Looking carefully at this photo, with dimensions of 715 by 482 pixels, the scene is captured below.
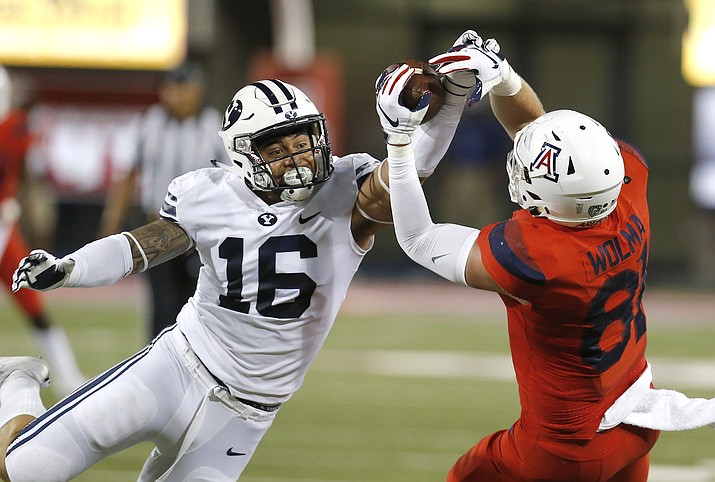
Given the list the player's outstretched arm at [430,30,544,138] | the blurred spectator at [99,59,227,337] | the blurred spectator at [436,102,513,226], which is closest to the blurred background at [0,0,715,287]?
the blurred spectator at [436,102,513,226]

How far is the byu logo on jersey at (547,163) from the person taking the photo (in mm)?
2674

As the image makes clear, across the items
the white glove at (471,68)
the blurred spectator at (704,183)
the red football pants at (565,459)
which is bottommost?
the blurred spectator at (704,183)

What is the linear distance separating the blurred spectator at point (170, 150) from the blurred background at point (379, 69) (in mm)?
5327

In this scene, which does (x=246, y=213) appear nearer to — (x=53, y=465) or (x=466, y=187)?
(x=53, y=465)

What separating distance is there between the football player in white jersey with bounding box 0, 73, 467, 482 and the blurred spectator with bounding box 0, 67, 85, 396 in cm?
278

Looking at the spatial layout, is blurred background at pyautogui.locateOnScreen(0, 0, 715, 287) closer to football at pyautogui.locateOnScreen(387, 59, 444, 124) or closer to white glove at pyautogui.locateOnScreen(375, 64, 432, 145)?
football at pyautogui.locateOnScreen(387, 59, 444, 124)

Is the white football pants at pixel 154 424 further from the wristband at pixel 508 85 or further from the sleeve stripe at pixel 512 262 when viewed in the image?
the wristband at pixel 508 85

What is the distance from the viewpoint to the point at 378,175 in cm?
289

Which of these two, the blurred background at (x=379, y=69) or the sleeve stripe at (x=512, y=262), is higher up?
the sleeve stripe at (x=512, y=262)

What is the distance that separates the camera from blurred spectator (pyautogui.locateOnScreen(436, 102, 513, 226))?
1283cm

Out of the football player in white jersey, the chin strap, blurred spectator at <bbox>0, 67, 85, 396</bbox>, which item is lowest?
blurred spectator at <bbox>0, 67, 85, 396</bbox>

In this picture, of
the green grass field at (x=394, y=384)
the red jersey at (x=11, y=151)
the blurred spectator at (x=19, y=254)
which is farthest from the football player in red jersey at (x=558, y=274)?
the red jersey at (x=11, y=151)

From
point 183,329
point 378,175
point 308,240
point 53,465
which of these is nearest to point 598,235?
point 378,175

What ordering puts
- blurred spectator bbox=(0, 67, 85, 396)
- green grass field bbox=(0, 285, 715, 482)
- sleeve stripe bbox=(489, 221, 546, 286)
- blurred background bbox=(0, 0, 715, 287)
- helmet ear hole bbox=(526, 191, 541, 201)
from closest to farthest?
sleeve stripe bbox=(489, 221, 546, 286), helmet ear hole bbox=(526, 191, 541, 201), green grass field bbox=(0, 285, 715, 482), blurred spectator bbox=(0, 67, 85, 396), blurred background bbox=(0, 0, 715, 287)
